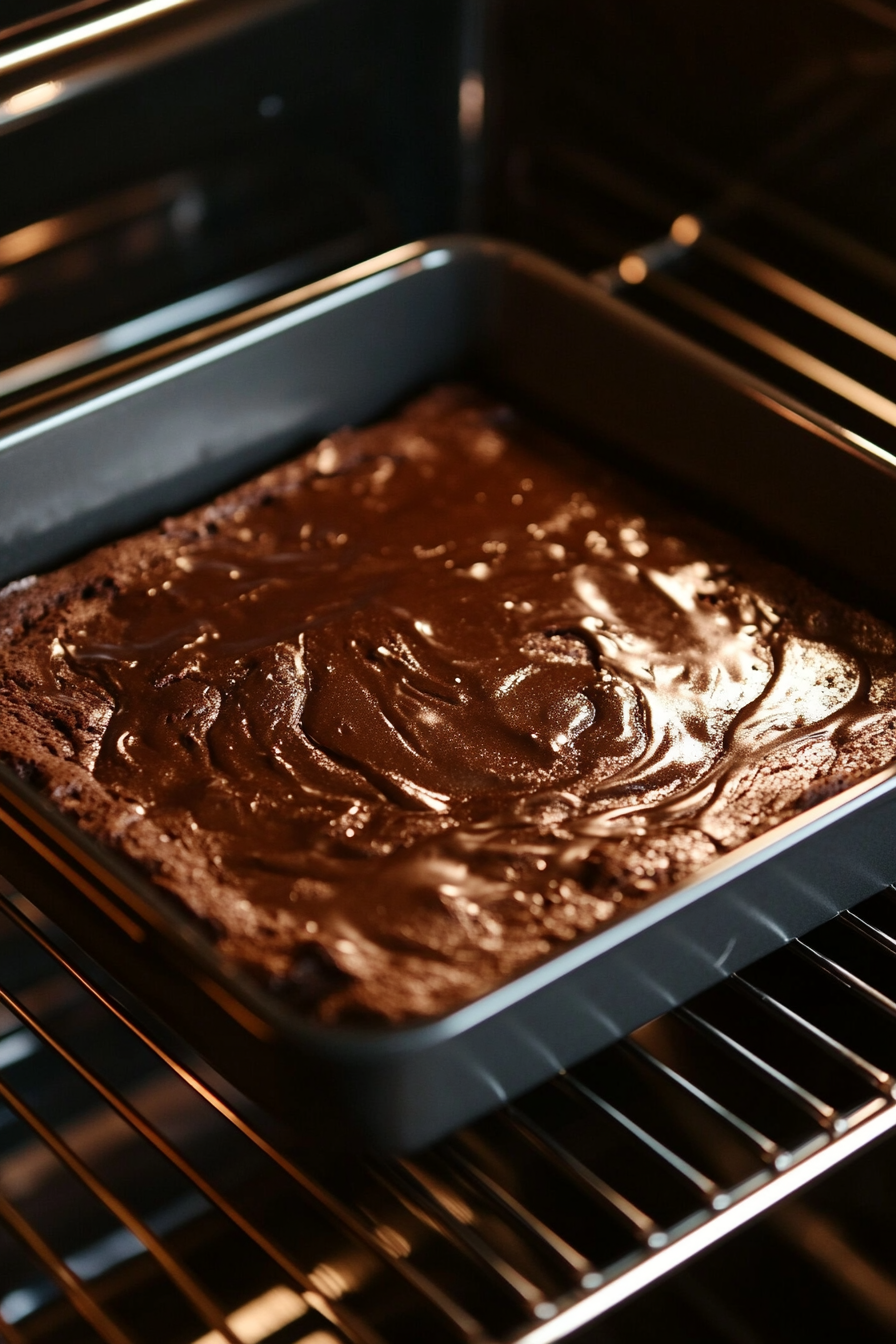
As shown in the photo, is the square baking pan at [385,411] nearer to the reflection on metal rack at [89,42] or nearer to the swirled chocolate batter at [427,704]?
the swirled chocolate batter at [427,704]

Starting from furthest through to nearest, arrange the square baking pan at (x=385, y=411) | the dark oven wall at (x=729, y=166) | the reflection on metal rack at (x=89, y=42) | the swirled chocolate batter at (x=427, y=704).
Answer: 1. the dark oven wall at (x=729, y=166)
2. the reflection on metal rack at (x=89, y=42)
3. the swirled chocolate batter at (x=427, y=704)
4. the square baking pan at (x=385, y=411)

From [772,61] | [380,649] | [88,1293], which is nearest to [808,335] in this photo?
[772,61]

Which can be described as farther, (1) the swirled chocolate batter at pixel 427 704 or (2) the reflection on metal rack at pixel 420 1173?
(1) the swirled chocolate batter at pixel 427 704

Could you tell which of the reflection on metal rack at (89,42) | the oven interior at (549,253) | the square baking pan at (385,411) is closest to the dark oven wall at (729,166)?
the oven interior at (549,253)

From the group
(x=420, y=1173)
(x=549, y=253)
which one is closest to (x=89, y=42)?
(x=549, y=253)

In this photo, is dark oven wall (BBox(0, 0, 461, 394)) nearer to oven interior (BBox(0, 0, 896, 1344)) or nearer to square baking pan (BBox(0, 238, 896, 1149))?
oven interior (BBox(0, 0, 896, 1344))

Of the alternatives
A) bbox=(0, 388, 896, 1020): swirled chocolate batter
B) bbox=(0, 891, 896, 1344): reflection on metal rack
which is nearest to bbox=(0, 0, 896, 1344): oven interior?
bbox=(0, 891, 896, 1344): reflection on metal rack

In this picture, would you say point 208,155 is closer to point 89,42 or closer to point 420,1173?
point 89,42
